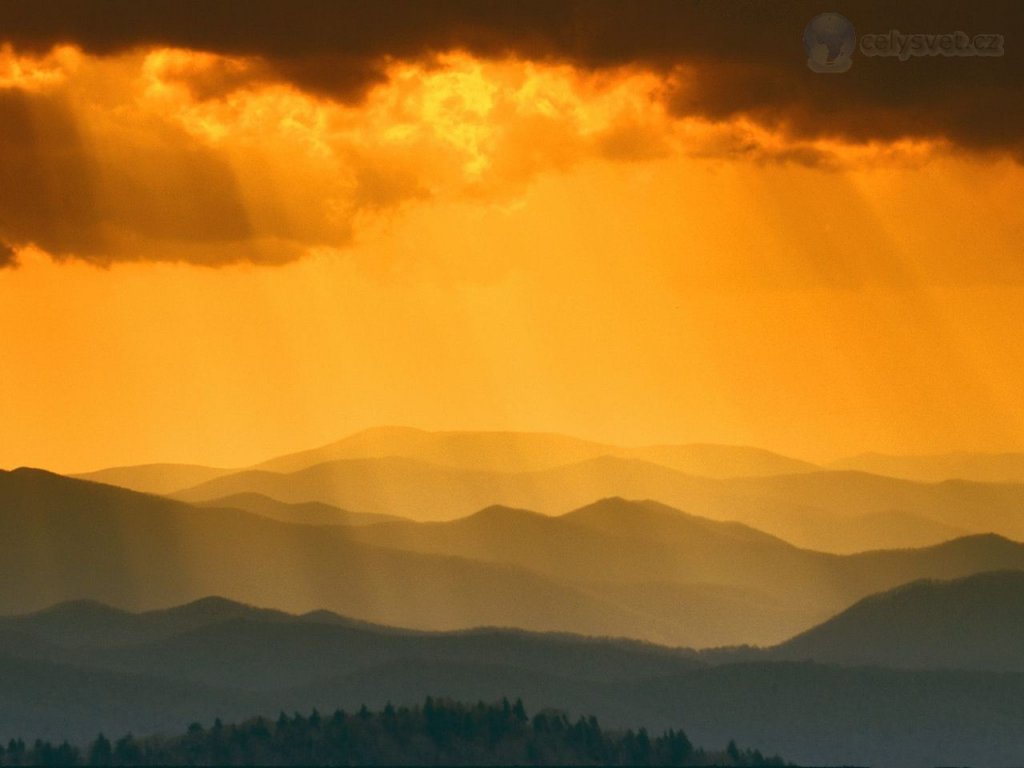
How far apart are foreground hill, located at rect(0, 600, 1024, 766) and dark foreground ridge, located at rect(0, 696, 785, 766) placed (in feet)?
124

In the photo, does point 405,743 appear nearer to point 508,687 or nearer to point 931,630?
point 508,687

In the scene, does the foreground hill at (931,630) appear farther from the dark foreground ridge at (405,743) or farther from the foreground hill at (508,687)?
the dark foreground ridge at (405,743)

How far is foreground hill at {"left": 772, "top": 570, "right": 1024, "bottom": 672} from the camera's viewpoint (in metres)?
176

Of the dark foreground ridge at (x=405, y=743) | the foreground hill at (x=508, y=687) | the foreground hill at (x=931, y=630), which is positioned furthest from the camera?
the foreground hill at (x=931, y=630)

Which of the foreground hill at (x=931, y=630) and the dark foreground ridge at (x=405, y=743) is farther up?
the foreground hill at (x=931, y=630)

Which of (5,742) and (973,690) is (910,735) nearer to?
(973,690)

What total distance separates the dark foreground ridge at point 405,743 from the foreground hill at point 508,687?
37702 mm

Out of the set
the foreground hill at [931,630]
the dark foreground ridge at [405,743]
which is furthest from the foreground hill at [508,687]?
the dark foreground ridge at [405,743]

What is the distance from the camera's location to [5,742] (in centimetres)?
13938

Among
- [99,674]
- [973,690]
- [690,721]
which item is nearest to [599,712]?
[690,721]

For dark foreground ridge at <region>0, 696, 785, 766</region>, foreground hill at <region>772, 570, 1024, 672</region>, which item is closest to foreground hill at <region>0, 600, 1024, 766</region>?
foreground hill at <region>772, 570, 1024, 672</region>

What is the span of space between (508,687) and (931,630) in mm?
51435

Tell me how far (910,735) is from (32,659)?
86893 millimetres

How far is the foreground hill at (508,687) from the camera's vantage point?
479 feet
